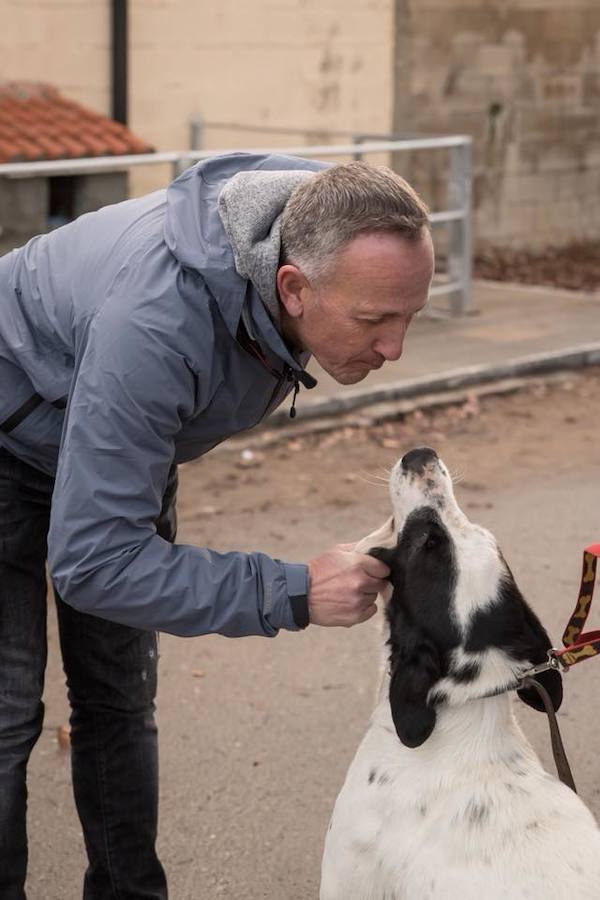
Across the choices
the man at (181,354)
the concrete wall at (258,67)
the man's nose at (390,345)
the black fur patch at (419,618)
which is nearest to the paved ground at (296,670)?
the man at (181,354)

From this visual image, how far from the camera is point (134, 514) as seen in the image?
272 cm

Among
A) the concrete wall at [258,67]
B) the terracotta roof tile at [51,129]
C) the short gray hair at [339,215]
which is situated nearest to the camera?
the short gray hair at [339,215]

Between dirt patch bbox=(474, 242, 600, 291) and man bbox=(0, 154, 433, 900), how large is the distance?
10.4 metres

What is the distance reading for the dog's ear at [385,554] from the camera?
10.1 feet

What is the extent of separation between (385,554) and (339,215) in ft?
2.64

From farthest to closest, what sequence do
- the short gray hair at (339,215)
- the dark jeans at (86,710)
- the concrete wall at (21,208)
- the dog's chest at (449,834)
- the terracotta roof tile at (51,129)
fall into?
the terracotta roof tile at (51,129), the concrete wall at (21,208), the dark jeans at (86,710), the dog's chest at (449,834), the short gray hair at (339,215)

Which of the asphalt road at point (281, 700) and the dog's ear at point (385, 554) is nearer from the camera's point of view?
the dog's ear at point (385, 554)

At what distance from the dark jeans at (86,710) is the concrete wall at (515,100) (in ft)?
34.8

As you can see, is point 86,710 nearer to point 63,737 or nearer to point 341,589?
point 341,589

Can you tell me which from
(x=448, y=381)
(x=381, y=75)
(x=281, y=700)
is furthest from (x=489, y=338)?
(x=281, y=700)

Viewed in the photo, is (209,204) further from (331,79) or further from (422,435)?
(331,79)

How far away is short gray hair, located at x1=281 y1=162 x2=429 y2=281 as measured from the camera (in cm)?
264

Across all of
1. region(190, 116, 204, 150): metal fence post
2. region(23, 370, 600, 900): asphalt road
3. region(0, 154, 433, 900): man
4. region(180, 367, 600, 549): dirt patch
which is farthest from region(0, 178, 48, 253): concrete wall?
region(0, 154, 433, 900): man

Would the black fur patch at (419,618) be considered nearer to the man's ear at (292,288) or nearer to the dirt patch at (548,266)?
the man's ear at (292,288)
